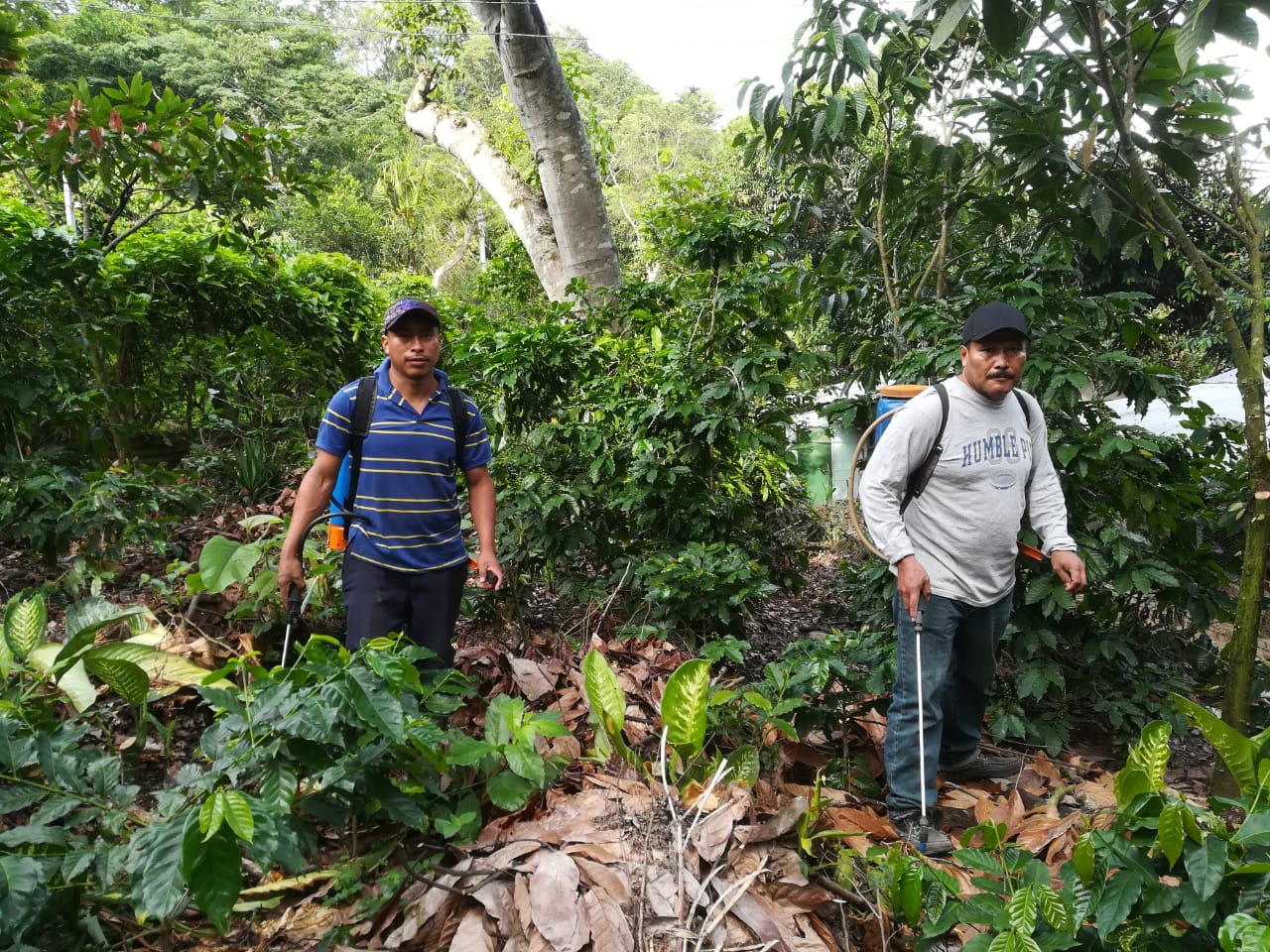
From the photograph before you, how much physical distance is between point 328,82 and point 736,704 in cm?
3114

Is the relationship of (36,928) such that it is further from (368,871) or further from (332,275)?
(332,275)

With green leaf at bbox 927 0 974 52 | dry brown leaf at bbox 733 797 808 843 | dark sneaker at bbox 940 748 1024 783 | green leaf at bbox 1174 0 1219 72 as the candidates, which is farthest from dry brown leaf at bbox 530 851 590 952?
green leaf at bbox 1174 0 1219 72

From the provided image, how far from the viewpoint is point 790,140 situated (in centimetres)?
360

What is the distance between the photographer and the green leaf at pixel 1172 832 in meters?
1.56

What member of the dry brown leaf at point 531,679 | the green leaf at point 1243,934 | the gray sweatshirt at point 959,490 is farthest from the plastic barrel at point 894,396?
the green leaf at point 1243,934

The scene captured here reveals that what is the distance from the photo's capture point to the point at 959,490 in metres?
2.70

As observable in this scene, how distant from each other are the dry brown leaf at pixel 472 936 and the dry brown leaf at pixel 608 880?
26 cm

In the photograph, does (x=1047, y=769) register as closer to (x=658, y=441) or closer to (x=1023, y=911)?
(x=1023, y=911)

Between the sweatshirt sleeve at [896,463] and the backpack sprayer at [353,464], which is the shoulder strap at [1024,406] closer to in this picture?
the sweatshirt sleeve at [896,463]

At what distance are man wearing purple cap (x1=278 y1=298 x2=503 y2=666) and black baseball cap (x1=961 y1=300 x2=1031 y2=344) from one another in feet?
5.96

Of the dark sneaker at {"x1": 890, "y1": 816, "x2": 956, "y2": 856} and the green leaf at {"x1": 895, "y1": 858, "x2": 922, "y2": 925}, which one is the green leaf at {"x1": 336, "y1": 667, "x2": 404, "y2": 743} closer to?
the green leaf at {"x1": 895, "y1": 858, "x2": 922, "y2": 925}

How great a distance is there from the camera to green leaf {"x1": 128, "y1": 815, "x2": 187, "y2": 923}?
4.75 feet

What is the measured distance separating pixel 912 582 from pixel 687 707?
0.82 metres

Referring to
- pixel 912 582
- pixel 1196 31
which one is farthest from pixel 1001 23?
pixel 912 582
